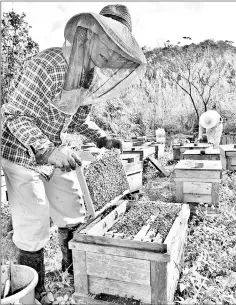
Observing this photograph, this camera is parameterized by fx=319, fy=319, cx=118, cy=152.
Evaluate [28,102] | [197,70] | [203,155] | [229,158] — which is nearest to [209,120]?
[229,158]

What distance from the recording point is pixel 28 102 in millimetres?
2135

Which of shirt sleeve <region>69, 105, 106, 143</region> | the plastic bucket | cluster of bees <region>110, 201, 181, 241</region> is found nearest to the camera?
the plastic bucket

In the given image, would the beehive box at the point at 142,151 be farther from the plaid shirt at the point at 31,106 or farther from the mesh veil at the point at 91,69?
the plaid shirt at the point at 31,106

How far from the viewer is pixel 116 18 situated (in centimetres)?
229

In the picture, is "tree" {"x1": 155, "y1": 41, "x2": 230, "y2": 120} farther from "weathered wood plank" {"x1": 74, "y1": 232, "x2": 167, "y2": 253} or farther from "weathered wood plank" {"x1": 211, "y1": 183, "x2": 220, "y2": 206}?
"weathered wood plank" {"x1": 74, "y1": 232, "x2": 167, "y2": 253}

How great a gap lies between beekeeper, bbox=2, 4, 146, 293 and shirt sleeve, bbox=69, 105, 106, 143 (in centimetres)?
28

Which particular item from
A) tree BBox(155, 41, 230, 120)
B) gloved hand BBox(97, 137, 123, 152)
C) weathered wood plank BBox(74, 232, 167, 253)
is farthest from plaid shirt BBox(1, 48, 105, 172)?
tree BBox(155, 41, 230, 120)

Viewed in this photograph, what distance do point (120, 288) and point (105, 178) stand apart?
95 centimetres

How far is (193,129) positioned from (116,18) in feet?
51.1

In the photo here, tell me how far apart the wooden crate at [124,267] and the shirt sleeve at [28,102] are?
790mm

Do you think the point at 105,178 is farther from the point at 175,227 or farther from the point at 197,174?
the point at 197,174

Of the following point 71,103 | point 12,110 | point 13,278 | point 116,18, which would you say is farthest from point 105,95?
point 13,278

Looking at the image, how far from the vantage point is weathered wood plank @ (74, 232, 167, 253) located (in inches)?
82.2

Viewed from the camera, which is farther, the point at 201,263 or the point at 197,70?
the point at 197,70
